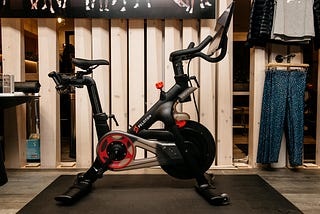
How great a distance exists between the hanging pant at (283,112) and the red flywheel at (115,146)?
1550mm

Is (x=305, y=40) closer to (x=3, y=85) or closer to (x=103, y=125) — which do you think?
(x=103, y=125)

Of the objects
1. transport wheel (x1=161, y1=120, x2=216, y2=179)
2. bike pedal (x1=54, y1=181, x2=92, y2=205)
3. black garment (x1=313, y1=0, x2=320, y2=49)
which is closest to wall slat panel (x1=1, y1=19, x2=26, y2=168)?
bike pedal (x1=54, y1=181, x2=92, y2=205)

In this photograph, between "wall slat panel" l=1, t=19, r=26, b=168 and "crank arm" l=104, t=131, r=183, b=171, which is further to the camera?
"wall slat panel" l=1, t=19, r=26, b=168

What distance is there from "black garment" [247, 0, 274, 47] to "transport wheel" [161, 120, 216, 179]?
129 cm

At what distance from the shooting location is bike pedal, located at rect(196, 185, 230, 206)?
2.41 metres

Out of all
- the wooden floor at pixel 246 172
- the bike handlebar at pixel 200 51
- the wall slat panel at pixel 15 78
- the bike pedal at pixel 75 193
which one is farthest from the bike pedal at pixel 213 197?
the wall slat panel at pixel 15 78

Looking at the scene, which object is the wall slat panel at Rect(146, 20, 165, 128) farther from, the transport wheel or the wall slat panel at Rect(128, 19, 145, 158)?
the transport wheel

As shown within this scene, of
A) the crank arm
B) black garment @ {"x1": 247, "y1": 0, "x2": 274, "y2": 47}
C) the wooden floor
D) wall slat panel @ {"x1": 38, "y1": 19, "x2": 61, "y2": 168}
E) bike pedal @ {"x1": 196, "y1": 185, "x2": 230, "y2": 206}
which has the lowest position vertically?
the wooden floor

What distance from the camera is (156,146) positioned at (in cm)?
274

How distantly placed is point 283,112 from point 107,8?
7.12ft

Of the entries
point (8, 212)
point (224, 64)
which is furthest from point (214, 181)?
point (8, 212)

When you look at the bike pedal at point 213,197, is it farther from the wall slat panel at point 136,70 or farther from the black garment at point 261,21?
the black garment at point 261,21

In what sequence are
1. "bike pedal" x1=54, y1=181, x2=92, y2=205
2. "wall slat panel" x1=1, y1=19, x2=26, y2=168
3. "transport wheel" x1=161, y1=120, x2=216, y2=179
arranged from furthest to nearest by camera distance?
"wall slat panel" x1=1, y1=19, x2=26, y2=168, "transport wheel" x1=161, y1=120, x2=216, y2=179, "bike pedal" x1=54, y1=181, x2=92, y2=205

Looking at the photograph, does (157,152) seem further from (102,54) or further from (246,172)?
(102,54)
